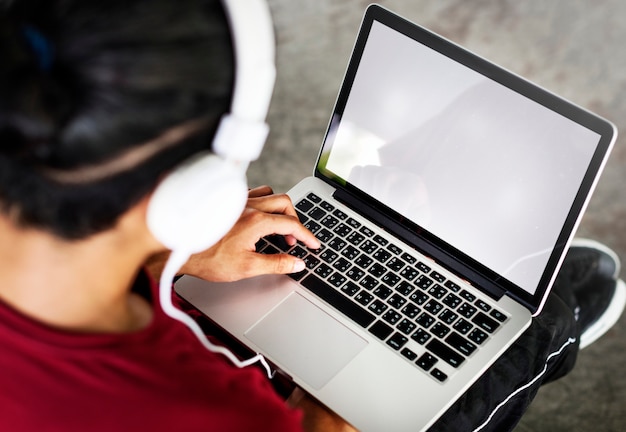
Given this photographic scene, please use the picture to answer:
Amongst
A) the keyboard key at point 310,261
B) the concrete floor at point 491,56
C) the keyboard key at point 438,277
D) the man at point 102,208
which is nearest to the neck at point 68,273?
the man at point 102,208

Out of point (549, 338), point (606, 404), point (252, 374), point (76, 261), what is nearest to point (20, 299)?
point (76, 261)

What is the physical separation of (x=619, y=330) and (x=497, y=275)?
2.70ft

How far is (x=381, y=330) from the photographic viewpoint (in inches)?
40.8

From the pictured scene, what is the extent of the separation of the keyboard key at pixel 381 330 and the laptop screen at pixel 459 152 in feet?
0.57

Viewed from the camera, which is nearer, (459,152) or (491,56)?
(459,152)

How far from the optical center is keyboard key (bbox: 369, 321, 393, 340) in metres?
1.03

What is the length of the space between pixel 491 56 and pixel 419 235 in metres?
1.16

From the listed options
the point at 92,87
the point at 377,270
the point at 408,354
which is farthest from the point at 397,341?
the point at 92,87

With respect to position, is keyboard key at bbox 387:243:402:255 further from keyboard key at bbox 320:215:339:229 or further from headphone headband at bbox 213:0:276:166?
headphone headband at bbox 213:0:276:166

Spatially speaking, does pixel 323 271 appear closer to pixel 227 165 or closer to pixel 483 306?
pixel 483 306

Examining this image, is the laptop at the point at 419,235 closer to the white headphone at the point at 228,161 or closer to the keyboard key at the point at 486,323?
the keyboard key at the point at 486,323

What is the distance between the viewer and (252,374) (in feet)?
2.74

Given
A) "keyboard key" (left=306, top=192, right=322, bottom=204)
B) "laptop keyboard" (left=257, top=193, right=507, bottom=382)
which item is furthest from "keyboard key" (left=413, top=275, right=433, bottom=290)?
"keyboard key" (left=306, top=192, right=322, bottom=204)

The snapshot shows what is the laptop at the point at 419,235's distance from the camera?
969 mm
